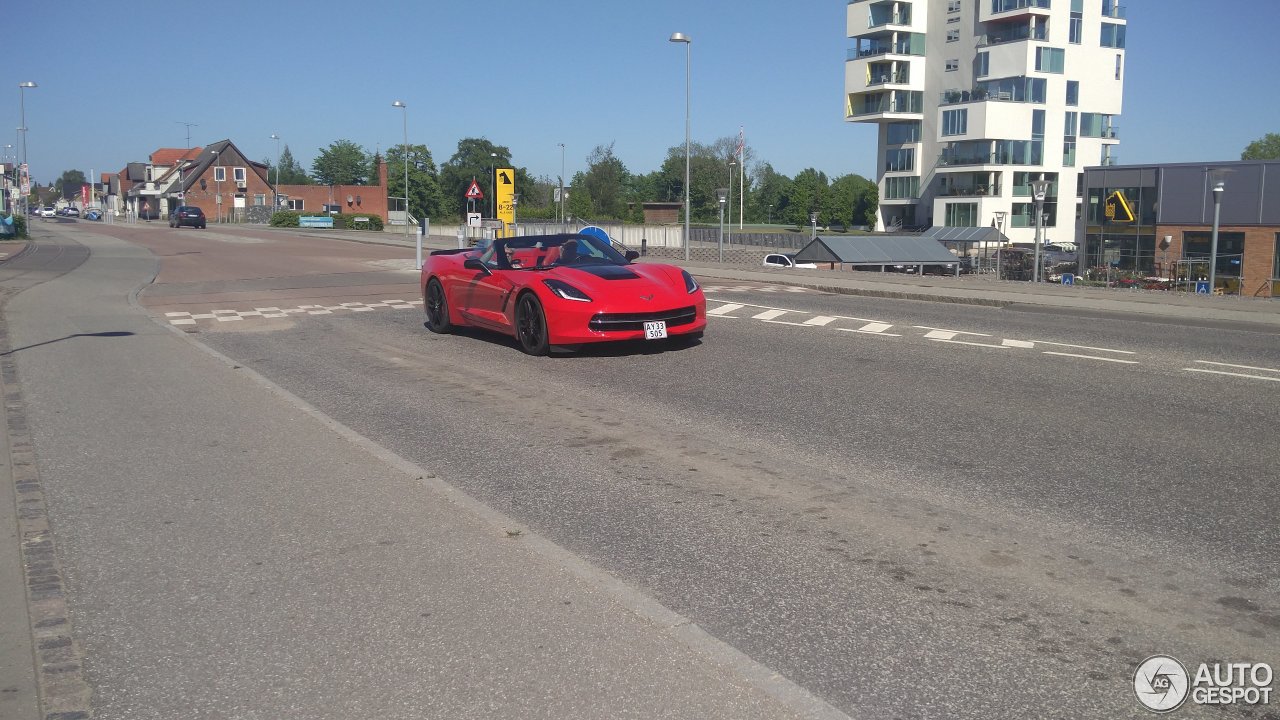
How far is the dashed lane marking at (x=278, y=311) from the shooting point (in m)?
15.7

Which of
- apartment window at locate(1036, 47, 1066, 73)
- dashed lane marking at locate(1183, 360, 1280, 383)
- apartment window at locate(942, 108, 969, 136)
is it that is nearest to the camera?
dashed lane marking at locate(1183, 360, 1280, 383)

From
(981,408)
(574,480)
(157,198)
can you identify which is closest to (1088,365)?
(981,408)

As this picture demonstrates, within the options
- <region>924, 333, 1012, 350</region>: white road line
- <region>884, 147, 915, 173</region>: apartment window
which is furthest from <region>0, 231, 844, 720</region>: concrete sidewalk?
<region>884, 147, 915, 173</region>: apartment window

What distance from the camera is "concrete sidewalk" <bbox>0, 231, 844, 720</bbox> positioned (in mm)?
3455

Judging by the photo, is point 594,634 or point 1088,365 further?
point 1088,365

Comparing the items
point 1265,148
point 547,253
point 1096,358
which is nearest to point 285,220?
point 547,253

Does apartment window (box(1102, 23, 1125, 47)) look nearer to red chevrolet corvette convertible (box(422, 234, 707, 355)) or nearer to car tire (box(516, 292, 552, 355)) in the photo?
red chevrolet corvette convertible (box(422, 234, 707, 355))

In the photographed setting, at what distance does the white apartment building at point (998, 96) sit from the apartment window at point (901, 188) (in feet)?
1.13

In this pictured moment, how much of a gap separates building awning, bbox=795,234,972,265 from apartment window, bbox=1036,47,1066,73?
3277 cm

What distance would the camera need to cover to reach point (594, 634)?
3904mm

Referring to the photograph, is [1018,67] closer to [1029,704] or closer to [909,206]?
[909,206]

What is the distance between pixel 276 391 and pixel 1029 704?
753 centimetres

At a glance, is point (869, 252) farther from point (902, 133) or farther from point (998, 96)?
point (902, 133)

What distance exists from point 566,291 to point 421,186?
11365cm
